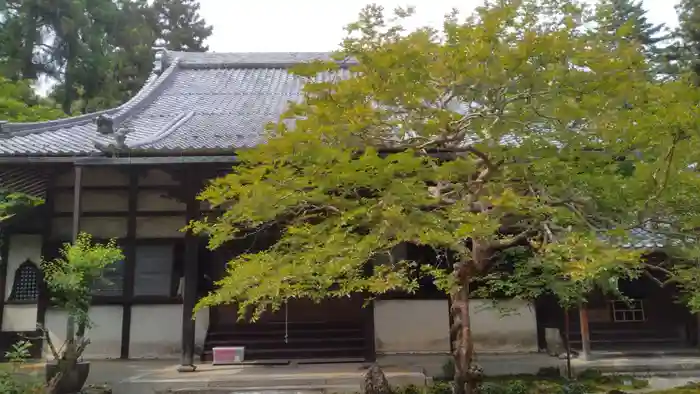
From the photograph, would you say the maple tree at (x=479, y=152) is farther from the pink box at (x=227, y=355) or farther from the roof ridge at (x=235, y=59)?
the roof ridge at (x=235, y=59)

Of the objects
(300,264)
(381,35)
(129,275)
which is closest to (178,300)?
(129,275)

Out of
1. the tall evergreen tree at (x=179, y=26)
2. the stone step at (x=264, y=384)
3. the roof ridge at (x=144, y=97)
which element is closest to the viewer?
the stone step at (x=264, y=384)

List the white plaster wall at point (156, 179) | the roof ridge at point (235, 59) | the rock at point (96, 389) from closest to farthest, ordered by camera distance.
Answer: the rock at point (96, 389), the white plaster wall at point (156, 179), the roof ridge at point (235, 59)

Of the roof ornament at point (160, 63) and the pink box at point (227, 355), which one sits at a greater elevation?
the roof ornament at point (160, 63)

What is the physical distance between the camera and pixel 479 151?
6.62m

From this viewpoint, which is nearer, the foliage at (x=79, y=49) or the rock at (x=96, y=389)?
the rock at (x=96, y=389)

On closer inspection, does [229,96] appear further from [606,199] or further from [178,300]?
[606,199]

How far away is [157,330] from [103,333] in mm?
1186

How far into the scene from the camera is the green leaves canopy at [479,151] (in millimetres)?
6078

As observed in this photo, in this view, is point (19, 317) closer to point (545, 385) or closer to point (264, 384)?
point (264, 384)

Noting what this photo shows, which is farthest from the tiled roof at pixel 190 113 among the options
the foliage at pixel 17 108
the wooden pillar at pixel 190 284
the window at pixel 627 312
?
the window at pixel 627 312

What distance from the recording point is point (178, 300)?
12.4 meters

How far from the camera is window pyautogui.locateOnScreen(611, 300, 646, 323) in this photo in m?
13.2

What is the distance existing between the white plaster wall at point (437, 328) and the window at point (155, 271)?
15.1ft
